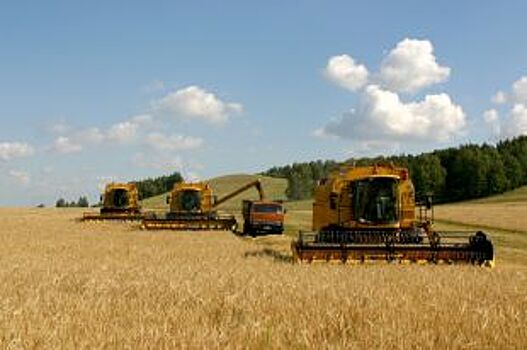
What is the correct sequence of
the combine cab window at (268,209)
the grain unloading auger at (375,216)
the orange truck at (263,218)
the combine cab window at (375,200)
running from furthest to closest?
the combine cab window at (268,209)
the orange truck at (263,218)
the combine cab window at (375,200)
the grain unloading auger at (375,216)

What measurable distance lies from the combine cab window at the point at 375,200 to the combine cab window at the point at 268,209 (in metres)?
16.7

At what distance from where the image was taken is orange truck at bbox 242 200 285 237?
129 feet

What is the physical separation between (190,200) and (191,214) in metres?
1.11

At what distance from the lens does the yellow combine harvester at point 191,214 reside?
40.5 metres

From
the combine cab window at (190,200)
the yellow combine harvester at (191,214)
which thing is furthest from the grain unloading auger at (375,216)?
the combine cab window at (190,200)

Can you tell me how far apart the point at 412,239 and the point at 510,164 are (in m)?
101

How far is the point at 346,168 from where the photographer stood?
24516mm

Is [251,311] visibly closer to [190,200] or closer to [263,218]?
[263,218]

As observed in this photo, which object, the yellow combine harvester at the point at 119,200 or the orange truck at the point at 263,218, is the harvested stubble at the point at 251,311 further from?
the yellow combine harvester at the point at 119,200

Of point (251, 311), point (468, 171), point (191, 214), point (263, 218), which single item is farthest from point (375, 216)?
point (468, 171)

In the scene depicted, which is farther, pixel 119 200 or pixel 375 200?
pixel 119 200

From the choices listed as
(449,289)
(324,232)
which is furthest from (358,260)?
(449,289)

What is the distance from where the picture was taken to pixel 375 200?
923 inches

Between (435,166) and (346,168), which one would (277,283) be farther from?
(435,166)
